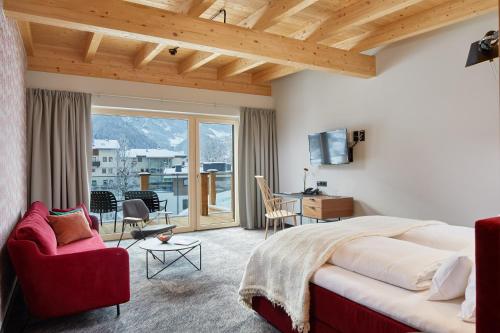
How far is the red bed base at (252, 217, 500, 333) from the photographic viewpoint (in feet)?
3.77

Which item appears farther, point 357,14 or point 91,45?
point 91,45

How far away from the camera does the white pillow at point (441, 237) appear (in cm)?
220

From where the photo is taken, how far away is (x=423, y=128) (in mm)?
3986

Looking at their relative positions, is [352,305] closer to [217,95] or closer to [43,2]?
[43,2]

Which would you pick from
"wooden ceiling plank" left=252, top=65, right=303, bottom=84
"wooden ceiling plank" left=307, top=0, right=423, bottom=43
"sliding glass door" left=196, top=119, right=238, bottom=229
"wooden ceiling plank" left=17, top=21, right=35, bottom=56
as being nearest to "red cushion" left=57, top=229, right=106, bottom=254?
"wooden ceiling plank" left=17, top=21, right=35, bottom=56

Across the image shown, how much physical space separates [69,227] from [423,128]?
4025 mm

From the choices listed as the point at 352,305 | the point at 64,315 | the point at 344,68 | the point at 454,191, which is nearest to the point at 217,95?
the point at 344,68

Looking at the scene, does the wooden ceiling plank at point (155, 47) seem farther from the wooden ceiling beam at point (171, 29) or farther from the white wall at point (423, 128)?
the white wall at point (423, 128)

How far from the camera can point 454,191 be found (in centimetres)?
369

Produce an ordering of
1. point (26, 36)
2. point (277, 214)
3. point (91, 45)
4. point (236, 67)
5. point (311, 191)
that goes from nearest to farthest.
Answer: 1. point (26, 36)
2. point (91, 45)
3. point (277, 214)
4. point (311, 191)
5. point (236, 67)

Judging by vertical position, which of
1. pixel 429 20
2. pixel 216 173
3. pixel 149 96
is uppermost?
pixel 429 20

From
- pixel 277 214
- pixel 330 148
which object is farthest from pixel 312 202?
pixel 330 148

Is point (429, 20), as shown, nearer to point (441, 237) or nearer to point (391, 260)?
point (441, 237)

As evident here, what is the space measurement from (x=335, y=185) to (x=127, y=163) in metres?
3.26
